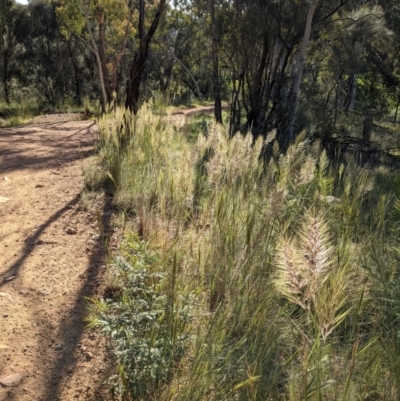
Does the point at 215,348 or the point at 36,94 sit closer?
the point at 215,348

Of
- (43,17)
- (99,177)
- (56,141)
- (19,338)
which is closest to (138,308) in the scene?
(19,338)

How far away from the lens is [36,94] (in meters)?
24.4

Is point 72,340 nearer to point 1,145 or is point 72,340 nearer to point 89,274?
point 89,274

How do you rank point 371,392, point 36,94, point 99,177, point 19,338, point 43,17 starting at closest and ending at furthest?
point 371,392, point 19,338, point 99,177, point 43,17, point 36,94

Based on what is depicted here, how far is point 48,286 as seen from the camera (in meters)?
2.46

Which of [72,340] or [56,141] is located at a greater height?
[56,141]

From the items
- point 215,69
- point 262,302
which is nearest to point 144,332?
point 262,302

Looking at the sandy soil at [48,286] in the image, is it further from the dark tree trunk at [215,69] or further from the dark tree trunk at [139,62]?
the dark tree trunk at [215,69]

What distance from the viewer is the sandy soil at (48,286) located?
1825 mm

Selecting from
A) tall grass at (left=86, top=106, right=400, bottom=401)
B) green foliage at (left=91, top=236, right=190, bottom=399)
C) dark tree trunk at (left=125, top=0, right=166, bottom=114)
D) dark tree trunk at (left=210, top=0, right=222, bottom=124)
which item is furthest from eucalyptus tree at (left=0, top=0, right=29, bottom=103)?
green foliage at (left=91, top=236, right=190, bottom=399)

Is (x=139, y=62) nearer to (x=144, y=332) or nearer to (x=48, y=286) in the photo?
(x=48, y=286)

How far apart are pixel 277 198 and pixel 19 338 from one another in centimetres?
142

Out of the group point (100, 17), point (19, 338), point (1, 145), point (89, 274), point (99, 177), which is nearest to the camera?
point (19, 338)

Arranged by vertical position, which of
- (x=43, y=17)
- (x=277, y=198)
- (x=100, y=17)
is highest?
(x=43, y=17)
